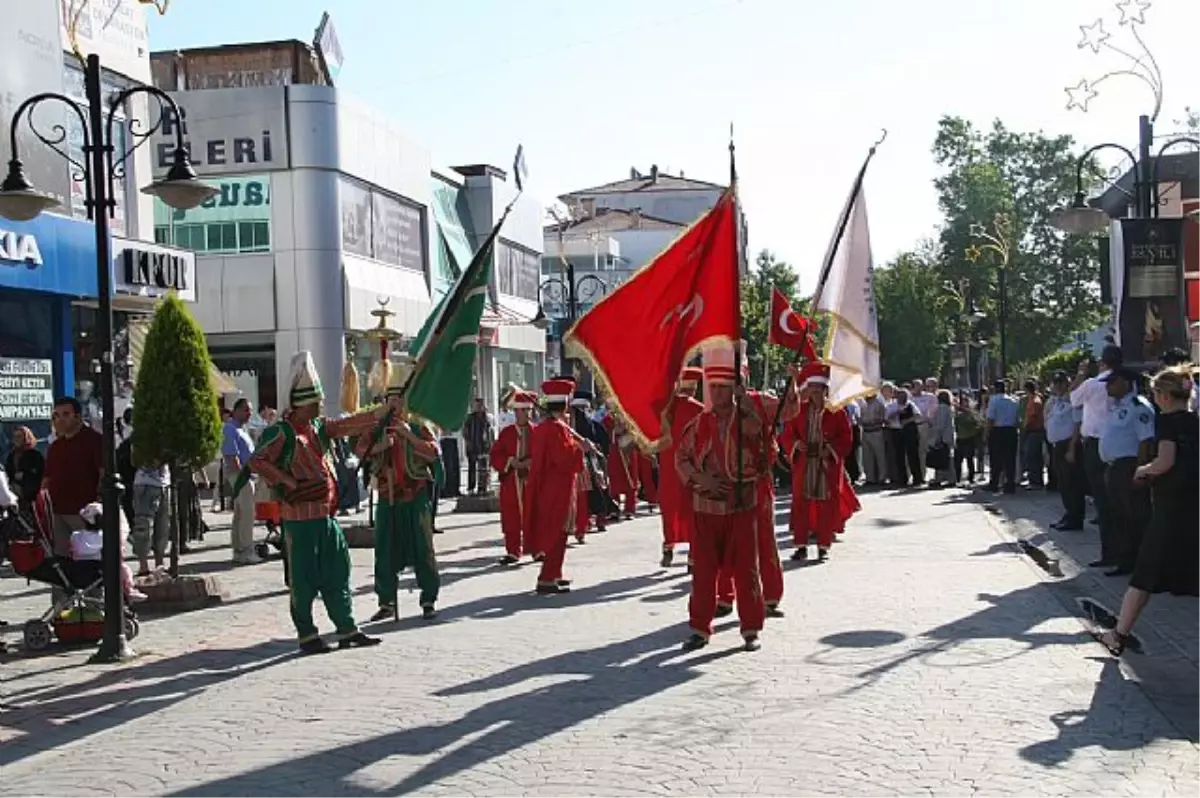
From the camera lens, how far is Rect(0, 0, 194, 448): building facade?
59.8 feet

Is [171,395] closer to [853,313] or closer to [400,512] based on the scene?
[400,512]

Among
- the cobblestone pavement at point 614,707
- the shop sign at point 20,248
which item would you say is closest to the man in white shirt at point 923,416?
the cobblestone pavement at point 614,707

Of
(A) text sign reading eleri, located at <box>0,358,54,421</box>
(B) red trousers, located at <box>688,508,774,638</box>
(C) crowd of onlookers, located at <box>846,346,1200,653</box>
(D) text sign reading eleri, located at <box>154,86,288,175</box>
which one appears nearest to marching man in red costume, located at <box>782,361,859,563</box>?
(C) crowd of onlookers, located at <box>846,346,1200,653</box>

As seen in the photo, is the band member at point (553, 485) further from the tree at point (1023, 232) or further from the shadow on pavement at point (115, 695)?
the tree at point (1023, 232)

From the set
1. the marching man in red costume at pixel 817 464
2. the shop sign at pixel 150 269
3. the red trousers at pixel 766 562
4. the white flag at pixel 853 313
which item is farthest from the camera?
the shop sign at pixel 150 269

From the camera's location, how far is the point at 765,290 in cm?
7531

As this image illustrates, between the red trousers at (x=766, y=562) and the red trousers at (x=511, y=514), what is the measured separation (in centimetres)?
461

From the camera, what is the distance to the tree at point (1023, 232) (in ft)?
255

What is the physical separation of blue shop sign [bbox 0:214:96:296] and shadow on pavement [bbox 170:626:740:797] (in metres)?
10.2

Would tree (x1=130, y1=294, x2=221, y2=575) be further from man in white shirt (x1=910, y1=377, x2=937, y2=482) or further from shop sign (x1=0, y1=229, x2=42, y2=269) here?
man in white shirt (x1=910, y1=377, x2=937, y2=482)

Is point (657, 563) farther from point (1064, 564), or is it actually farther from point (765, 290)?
point (765, 290)

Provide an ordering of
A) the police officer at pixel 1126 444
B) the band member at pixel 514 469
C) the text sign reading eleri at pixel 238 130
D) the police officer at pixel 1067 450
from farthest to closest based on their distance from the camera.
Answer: the text sign reading eleri at pixel 238 130
the police officer at pixel 1067 450
the band member at pixel 514 469
the police officer at pixel 1126 444

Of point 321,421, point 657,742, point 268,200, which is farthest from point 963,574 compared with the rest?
point 268,200

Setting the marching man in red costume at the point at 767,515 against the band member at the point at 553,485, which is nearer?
the marching man in red costume at the point at 767,515
